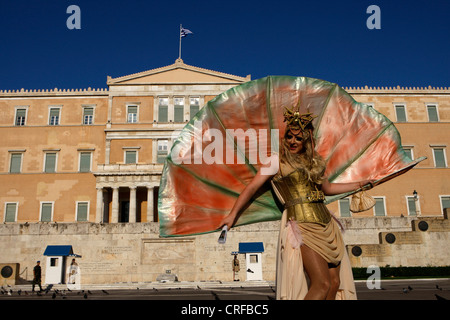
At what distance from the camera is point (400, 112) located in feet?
144

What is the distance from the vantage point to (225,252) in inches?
1000

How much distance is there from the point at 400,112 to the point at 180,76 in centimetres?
2271

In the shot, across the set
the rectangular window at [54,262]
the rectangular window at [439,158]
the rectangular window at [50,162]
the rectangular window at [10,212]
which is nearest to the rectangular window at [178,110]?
the rectangular window at [50,162]

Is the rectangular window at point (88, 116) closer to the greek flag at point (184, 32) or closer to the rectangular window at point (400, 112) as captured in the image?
the greek flag at point (184, 32)

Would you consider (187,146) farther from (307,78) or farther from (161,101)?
(161,101)

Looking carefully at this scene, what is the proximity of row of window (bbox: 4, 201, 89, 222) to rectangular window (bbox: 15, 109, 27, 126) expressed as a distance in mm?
7991

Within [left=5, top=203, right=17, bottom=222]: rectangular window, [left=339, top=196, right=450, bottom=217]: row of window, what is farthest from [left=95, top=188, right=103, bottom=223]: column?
[left=339, top=196, right=450, bottom=217]: row of window

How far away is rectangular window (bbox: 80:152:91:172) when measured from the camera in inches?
1635

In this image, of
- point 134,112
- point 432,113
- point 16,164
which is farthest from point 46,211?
point 432,113

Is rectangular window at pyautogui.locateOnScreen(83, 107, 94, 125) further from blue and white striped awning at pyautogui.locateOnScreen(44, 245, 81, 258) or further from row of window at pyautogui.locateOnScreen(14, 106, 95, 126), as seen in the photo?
blue and white striped awning at pyautogui.locateOnScreen(44, 245, 81, 258)

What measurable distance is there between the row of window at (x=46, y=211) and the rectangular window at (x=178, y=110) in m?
11.8

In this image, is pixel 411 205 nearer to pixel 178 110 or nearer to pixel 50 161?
pixel 178 110
